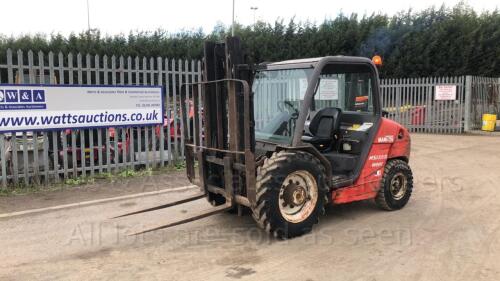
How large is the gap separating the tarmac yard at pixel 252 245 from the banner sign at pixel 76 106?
139 centimetres

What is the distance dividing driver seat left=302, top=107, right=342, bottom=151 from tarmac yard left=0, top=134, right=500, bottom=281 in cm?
98

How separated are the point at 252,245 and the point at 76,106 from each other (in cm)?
483

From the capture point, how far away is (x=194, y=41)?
28.7m

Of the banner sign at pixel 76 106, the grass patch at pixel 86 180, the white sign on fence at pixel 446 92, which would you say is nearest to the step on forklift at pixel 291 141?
the banner sign at pixel 76 106

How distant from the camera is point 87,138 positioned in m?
8.89

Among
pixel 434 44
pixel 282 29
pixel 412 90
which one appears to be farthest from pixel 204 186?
pixel 282 29

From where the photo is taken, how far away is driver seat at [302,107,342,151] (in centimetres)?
608

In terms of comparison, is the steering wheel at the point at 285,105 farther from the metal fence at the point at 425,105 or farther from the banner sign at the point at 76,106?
the metal fence at the point at 425,105

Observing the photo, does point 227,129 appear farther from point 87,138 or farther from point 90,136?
point 87,138

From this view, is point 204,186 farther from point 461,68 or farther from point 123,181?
point 461,68

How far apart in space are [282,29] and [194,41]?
5.47 m

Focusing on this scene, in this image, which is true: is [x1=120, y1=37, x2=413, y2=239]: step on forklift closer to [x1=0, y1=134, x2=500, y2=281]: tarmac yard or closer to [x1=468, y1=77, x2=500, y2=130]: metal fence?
[x1=0, y1=134, x2=500, y2=281]: tarmac yard

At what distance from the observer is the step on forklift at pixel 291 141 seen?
5047 mm

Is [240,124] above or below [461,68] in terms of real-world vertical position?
below
